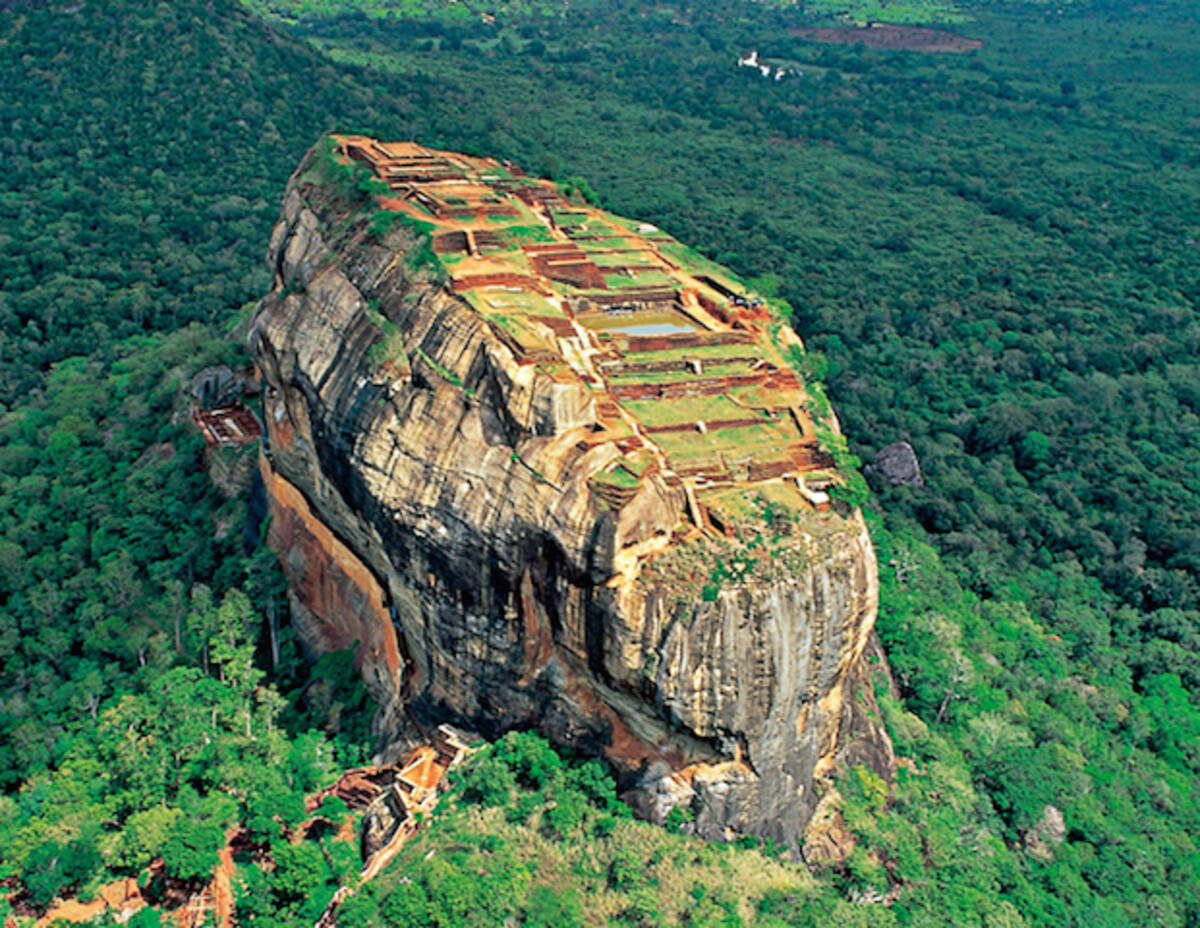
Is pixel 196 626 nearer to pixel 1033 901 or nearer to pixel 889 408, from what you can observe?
pixel 1033 901

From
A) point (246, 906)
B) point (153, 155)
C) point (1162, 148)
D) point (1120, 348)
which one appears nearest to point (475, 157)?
point (153, 155)

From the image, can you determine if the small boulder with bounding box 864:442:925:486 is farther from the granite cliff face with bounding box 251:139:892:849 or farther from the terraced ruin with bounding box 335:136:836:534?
the granite cliff face with bounding box 251:139:892:849

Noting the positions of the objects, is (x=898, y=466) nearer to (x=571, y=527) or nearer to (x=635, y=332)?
(x=635, y=332)

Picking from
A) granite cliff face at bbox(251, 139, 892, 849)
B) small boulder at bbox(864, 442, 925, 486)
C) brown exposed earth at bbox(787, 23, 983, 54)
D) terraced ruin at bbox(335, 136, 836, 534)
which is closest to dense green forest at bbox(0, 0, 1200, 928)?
small boulder at bbox(864, 442, 925, 486)

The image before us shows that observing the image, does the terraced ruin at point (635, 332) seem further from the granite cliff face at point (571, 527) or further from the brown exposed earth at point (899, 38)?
the brown exposed earth at point (899, 38)

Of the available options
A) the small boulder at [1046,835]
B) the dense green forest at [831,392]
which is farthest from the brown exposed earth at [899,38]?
the small boulder at [1046,835]

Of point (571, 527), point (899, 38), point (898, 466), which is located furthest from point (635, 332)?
point (899, 38)

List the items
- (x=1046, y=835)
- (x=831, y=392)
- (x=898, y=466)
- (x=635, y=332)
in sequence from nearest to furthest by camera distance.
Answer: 1. (x=635, y=332)
2. (x=1046, y=835)
3. (x=898, y=466)
4. (x=831, y=392)
